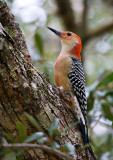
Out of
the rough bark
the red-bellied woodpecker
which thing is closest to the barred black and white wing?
the red-bellied woodpecker

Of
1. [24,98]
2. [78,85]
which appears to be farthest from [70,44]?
[24,98]

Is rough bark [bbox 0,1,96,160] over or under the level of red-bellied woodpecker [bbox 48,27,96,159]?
under

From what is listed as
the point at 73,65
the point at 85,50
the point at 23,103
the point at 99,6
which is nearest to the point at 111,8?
the point at 99,6

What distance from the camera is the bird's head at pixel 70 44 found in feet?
18.0

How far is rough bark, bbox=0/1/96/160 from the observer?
263cm

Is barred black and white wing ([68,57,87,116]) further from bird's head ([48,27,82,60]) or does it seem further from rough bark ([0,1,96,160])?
rough bark ([0,1,96,160])

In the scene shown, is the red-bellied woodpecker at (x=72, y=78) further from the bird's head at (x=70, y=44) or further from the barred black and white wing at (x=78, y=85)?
the bird's head at (x=70, y=44)

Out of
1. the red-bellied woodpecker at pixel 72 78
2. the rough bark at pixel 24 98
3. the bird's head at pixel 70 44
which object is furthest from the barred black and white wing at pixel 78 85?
the rough bark at pixel 24 98

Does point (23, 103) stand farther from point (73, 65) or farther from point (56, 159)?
point (73, 65)

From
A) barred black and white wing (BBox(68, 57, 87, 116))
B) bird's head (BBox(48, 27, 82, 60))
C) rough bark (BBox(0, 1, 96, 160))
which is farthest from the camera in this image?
bird's head (BBox(48, 27, 82, 60))

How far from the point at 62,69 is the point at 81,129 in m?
1.59

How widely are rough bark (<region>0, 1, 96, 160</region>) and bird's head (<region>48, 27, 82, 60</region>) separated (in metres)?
2.45

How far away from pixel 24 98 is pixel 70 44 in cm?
314

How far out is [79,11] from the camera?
880 cm
